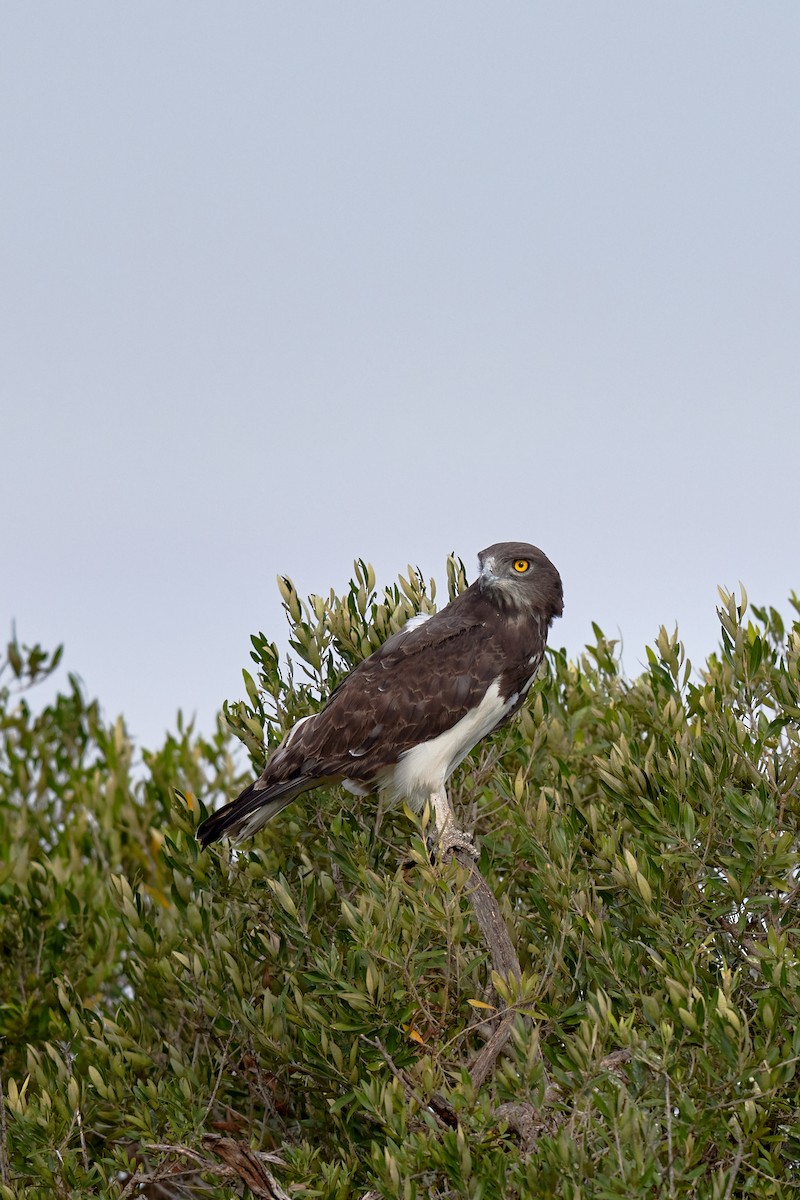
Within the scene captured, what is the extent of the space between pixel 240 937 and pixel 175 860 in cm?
91

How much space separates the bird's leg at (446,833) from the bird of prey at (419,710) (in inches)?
0.4

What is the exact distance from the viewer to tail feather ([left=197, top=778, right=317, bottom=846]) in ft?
30.8

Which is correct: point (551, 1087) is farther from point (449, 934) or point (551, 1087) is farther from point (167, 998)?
point (167, 998)

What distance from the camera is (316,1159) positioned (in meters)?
8.30

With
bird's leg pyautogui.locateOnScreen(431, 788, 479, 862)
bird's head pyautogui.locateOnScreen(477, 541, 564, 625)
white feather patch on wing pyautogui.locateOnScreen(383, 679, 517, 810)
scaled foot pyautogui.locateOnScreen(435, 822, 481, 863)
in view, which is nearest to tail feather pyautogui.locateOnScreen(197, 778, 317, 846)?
white feather patch on wing pyautogui.locateOnScreen(383, 679, 517, 810)

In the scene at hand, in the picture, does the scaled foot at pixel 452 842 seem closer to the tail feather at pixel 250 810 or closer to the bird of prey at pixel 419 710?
the bird of prey at pixel 419 710

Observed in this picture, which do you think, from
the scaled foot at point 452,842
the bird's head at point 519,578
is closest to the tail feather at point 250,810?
the scaled foot at point 452,842

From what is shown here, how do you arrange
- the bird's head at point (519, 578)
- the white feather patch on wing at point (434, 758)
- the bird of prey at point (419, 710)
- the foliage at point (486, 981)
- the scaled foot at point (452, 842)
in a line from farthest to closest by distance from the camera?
1. the bird's head at point (519, 578)
2. the white feather patch on wing at point (434, 758)
3. the bird of prey at point (419, 710)
4. the scaled foot at point (452, 842)
5. the foliage at point (486, 981)

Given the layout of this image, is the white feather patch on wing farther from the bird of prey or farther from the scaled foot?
the scaled foot

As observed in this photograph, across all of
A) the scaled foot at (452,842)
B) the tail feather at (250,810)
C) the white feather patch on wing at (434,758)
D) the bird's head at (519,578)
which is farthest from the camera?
the bird's head at (519,578)

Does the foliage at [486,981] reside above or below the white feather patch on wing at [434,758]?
below

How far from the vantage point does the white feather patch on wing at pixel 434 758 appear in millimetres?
9594

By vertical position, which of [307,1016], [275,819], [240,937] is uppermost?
[275,819]

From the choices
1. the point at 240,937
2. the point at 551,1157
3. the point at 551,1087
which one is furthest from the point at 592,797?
the point at 551,1157
